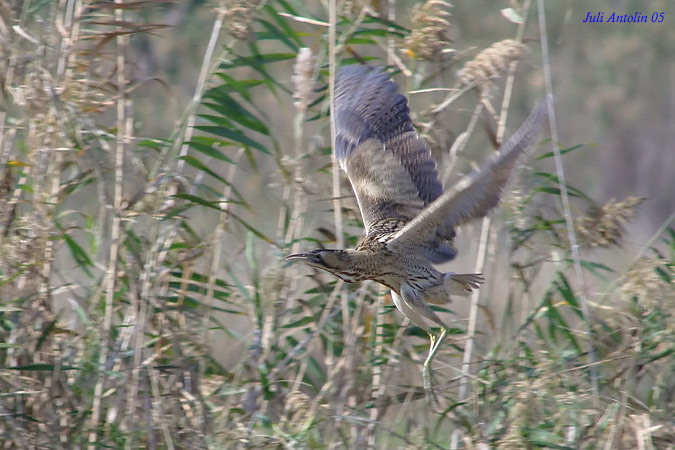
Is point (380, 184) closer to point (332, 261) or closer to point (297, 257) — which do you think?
point (332, 261)

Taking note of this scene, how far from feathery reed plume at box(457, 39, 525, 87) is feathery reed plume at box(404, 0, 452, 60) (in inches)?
6.1

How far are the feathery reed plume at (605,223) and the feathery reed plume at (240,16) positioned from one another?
147cm

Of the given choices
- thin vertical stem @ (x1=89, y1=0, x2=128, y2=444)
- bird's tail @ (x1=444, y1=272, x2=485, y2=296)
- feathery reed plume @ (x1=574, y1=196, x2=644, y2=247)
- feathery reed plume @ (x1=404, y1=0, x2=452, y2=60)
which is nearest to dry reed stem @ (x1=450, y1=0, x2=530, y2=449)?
bird's tail @ (x1=444, y1=272, x2=485, y2=296)

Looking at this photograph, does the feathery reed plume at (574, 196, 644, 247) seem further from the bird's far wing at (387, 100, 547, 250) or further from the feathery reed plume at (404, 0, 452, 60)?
the feathery reed plume at (404, 0, 452, 60)

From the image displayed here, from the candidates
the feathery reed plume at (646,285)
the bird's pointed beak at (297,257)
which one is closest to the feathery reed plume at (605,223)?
the feathery reed plume at (646,285)

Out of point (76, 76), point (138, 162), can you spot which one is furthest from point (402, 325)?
point (76, 76)

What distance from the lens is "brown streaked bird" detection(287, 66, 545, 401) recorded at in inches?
135

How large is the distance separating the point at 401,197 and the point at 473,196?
851 mm

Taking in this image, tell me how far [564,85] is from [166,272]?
7.98m

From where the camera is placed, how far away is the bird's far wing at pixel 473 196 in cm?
318

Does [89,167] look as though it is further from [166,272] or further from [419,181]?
[419,181]

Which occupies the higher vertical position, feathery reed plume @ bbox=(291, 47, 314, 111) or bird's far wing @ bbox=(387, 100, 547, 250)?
feathery reed plume @ bbox=(291, 47, 314, 111)

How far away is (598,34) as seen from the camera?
36.8 feet

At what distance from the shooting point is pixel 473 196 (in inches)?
137
